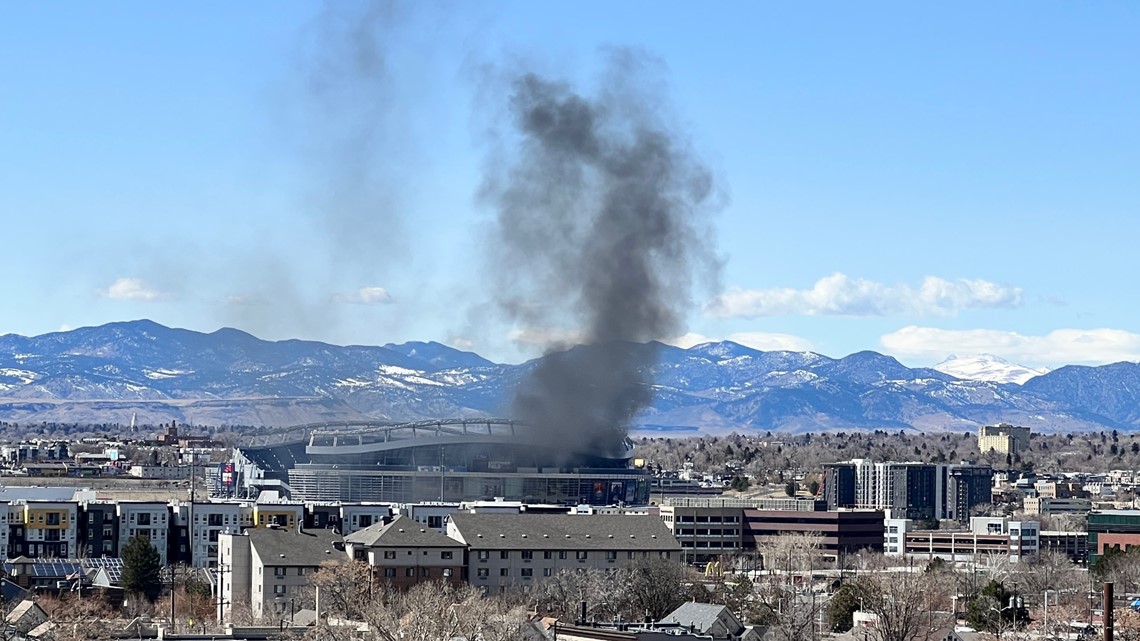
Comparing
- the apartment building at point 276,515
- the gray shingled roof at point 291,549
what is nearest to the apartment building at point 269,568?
the gray shingled roof at point 291,549

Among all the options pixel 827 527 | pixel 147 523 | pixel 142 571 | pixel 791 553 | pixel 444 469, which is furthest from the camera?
pixel 444 469

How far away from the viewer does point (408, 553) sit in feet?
280

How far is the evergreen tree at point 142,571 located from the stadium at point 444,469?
7708 centimetres

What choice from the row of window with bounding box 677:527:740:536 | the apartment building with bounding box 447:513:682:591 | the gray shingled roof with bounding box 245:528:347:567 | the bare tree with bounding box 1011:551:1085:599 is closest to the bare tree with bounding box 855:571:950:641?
the bare tree with bounding box 1011:551:1085:599

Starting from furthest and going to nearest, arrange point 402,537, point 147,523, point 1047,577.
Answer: point 147,523 < point 1047,577 < point 402,537

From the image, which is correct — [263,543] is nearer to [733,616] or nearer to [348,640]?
[733,616]

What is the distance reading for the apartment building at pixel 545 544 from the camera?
8894 cm

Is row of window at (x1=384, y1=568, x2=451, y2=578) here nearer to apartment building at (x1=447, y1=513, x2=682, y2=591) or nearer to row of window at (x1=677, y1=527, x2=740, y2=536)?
apartment building at (x1=447, y1=513, x2=682, y2=591)

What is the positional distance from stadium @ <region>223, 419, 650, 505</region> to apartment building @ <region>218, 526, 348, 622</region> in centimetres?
7853

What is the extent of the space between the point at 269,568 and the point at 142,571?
6.41 meters

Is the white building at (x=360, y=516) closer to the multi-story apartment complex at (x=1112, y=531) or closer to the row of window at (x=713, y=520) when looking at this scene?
the row of window at (x=713, y=520)

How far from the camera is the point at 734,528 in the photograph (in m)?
134

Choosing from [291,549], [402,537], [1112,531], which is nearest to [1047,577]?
[1112,531]

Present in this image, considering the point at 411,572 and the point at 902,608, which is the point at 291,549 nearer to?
the point at 411,572
